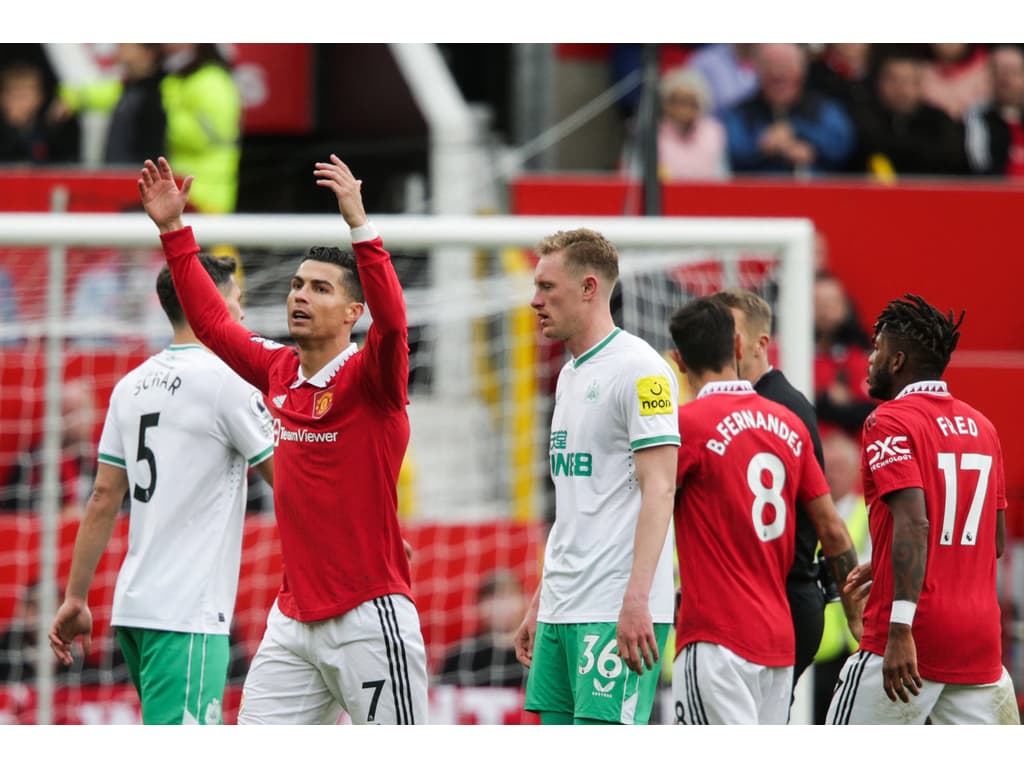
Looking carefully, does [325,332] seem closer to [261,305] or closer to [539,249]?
[539,249]

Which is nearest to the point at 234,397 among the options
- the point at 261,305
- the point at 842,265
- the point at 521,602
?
the point at 521,602

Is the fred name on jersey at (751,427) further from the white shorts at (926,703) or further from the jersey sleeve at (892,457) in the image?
the white shorts at (926,703)

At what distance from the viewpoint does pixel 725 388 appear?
5.32 metres

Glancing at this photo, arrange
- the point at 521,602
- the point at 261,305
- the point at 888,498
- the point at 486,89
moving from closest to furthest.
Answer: the point at 888,498 < the point at 521,602 < the point at 261,305 < the point at 486,89

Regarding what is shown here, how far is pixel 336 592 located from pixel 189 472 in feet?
2.83

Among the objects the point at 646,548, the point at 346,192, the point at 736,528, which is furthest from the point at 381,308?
the point at 736,528

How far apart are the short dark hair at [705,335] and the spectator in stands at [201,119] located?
19.1ft

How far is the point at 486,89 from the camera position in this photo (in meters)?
13.4

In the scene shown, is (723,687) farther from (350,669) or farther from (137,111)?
(137,111)

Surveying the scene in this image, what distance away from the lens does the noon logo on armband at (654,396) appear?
4.94 meters

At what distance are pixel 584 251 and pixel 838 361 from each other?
4.06 metres

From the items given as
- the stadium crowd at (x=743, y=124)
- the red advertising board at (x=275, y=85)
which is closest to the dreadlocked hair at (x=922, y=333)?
the stadium crowd at (x=743, y=124)

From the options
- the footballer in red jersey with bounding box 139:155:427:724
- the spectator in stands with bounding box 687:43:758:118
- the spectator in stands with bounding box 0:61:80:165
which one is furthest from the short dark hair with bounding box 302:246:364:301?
the spectator in stands with bounding box 687:43:758:118

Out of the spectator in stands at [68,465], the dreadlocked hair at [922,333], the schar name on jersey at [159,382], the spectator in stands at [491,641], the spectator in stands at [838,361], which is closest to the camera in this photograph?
the dreadlocked hair at [922,333]
